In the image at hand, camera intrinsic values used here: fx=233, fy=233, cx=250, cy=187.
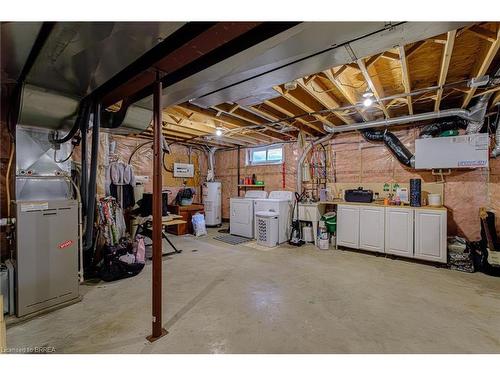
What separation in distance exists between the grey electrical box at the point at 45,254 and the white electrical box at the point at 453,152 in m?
4.96

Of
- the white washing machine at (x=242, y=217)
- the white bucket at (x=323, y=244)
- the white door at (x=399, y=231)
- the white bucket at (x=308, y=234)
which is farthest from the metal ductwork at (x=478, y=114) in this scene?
the white washing machine at (x=242, y=217)

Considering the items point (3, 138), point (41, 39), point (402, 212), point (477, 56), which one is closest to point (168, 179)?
point (3, 138)

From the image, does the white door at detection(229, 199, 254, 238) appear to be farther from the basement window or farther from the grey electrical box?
the grey electrical box

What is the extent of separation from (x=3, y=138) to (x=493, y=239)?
629 cm

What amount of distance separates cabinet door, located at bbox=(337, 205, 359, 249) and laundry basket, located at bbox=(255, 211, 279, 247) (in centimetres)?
122

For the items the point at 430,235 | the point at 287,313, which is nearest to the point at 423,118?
the point at 430,235

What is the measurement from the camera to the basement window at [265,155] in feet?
20.4

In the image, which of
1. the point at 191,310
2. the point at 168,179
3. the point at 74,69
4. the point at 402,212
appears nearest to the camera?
the point at 74,69

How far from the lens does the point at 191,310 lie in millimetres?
2299

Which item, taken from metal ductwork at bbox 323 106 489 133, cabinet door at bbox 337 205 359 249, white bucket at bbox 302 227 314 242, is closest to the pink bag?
white bucket at bbox 302 227 314 242

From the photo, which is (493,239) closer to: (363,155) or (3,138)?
(363,155)

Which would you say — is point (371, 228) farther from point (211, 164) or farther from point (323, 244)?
point (211, 164)

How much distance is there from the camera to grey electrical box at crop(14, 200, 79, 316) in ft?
7.03

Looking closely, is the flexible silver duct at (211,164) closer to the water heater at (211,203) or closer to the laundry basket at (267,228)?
the water heater at (211,203)
